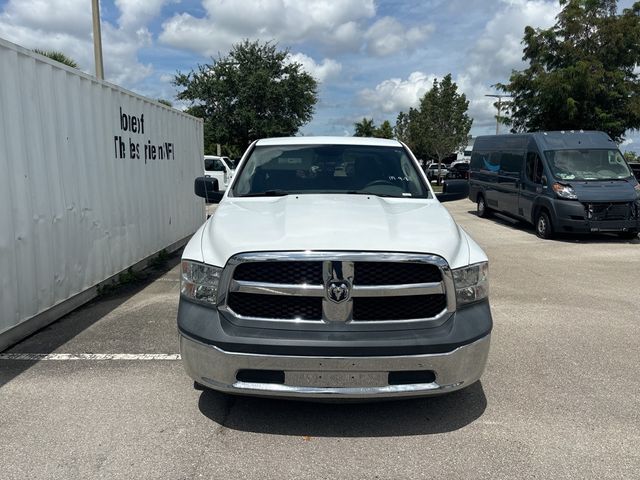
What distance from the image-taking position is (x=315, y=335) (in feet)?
9.56

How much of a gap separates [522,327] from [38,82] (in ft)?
18.0

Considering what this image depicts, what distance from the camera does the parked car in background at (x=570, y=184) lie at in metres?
10.5

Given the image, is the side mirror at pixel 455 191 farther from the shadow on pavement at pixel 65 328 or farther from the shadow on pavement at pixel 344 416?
the shadow on pavement at pixel 65 328

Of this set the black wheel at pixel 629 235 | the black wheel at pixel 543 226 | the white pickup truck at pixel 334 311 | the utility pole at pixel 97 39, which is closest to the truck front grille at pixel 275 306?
the white pickup truck at pixel 334 311

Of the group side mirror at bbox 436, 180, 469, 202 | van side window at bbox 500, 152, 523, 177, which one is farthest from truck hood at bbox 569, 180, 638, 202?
side mirror at bbox 436, 180, 469, 202

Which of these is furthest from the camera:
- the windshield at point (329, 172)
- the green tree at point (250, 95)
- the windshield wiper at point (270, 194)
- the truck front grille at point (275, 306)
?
the green tree at point (250, 95)

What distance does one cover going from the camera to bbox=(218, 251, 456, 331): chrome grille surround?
2947 millimetres

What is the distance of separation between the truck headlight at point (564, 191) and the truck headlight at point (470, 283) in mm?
8534

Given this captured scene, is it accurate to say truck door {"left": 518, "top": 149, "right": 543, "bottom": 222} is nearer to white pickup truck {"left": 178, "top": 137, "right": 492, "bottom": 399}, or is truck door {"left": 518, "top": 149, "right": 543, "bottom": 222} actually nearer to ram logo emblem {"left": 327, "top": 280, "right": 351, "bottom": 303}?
white pickup truck {"left": 178, "top": 137, "right": 492, "bottom": 399}

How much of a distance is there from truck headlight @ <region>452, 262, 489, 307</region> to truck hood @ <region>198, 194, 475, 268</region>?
2.3 inches

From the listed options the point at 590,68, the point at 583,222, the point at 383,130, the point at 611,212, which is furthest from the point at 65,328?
the point at 383,130

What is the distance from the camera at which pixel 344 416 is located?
135 inches

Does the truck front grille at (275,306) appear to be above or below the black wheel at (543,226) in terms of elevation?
above

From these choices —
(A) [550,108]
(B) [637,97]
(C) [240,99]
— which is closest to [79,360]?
(A) [550,108]
